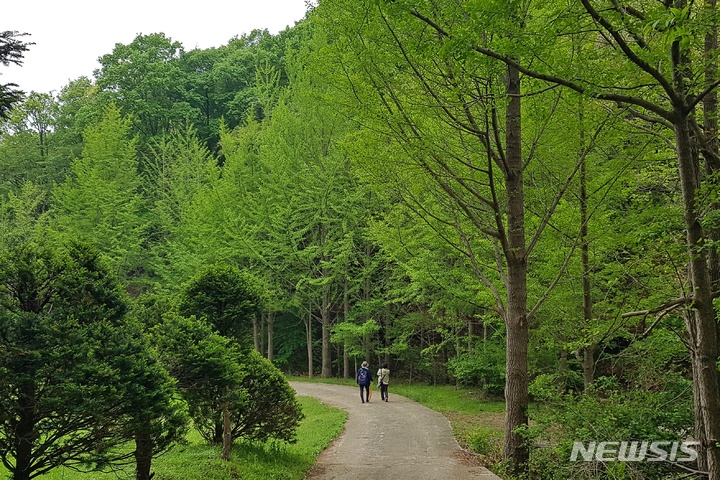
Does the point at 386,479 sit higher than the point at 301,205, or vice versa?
the point at 301,205

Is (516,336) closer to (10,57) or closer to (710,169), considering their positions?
(710,169)

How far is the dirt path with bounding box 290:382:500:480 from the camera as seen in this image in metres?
7.54

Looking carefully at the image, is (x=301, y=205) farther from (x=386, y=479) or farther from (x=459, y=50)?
(x=459, y=50)

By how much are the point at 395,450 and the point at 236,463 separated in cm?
312

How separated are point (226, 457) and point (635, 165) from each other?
7.82 m

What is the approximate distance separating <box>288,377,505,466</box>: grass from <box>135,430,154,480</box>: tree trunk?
5.28 metres

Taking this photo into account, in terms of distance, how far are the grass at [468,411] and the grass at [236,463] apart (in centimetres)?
293

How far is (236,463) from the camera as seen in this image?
24.8 ft

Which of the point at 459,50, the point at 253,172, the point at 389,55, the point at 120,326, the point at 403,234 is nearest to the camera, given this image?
the point at 459,50

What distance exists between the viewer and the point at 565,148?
7.89m

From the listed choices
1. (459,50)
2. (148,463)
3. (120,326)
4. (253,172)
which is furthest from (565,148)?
(253,172)

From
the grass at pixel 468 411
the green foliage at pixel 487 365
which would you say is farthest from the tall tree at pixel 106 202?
the green foliage at pixel 487 365

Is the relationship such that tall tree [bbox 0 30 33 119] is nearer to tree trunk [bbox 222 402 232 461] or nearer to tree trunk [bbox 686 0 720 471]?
tree trunk [bbox 222 402 232 461]

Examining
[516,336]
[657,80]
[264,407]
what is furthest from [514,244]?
[264,407]
